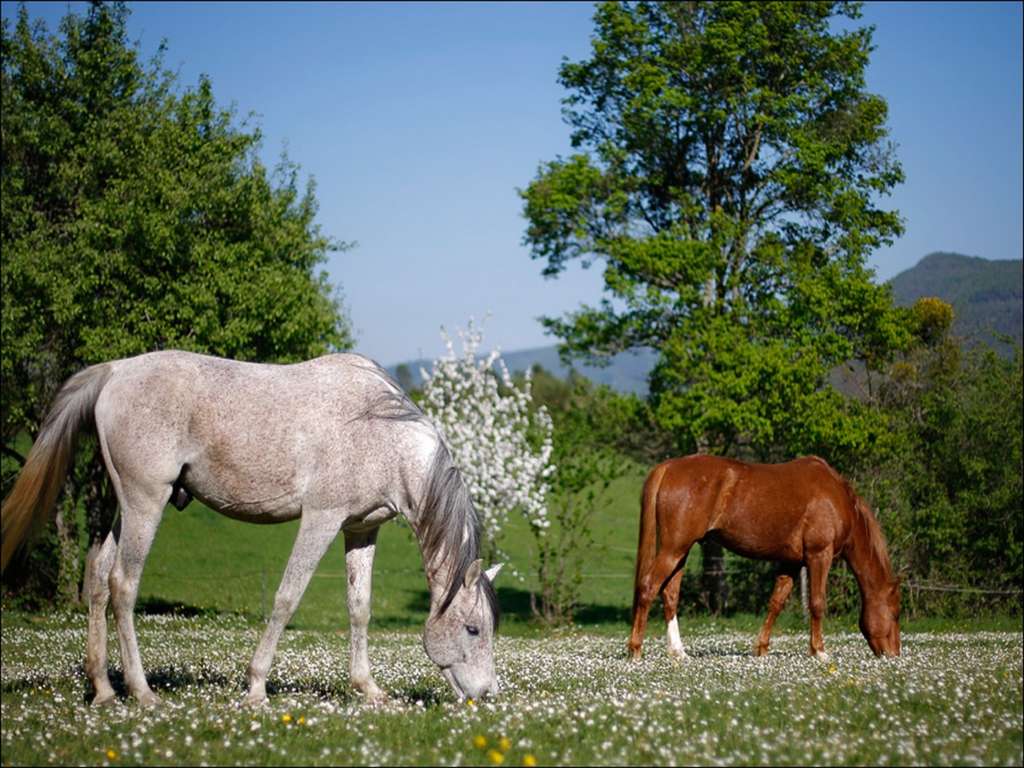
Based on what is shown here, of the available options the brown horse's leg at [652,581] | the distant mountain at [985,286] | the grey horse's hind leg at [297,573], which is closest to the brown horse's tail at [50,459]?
the grey horse's hind leg at [297,573]

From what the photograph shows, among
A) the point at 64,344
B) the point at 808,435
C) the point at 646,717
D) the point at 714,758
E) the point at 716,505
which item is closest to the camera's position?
the point at 714,758

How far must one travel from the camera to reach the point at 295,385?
9.04 m

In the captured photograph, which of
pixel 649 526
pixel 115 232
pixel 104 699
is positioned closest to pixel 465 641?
pixel 104 699

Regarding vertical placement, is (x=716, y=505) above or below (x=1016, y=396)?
below

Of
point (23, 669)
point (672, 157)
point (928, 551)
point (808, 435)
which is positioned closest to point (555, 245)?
point (672, 157)

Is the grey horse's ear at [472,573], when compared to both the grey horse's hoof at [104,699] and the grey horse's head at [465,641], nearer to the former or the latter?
the grey horse's head at [465,641]

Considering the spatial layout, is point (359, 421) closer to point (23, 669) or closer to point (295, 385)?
point (295, 385)

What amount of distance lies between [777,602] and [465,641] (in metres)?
7.42

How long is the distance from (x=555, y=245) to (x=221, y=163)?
9.71 meters

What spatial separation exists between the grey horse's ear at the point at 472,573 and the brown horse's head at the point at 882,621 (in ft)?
24.1

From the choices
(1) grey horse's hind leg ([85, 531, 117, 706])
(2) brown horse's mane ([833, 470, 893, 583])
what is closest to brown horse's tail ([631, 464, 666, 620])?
(2) brown horse's mane ([833, 470, 893, 583])

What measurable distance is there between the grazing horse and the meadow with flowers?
56 cm

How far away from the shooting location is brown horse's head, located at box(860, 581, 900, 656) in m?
13.7

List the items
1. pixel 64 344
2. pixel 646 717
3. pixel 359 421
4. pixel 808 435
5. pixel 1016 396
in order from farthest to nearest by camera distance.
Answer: pixel 1016 396 → pixel 808 435 → pixel 64 344 → pixel 359 421 → pixel 646 717
